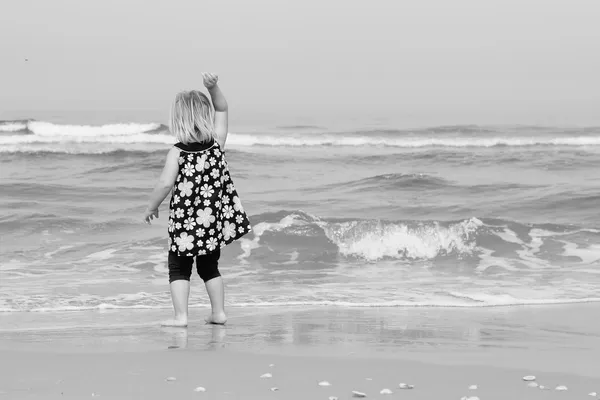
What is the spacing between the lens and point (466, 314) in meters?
5.69

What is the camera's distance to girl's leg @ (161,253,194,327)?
5.04 meters

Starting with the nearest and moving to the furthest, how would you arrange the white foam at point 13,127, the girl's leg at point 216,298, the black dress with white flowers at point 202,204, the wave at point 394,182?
the black dress with white flowers at point 202,204
the girl's leg at point 216,298
the wave at point 394,182
the white foam at point 13,127

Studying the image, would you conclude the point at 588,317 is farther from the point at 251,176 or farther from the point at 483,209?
the point at 251,176

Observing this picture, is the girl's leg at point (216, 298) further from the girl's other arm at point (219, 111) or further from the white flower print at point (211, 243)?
the girl's other arm at point (219, 111)

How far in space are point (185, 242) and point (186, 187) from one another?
314mm

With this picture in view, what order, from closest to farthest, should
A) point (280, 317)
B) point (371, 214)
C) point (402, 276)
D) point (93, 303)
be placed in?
point (280, 317) → point (93, 303) → point (402, 276) → point (371, 214)

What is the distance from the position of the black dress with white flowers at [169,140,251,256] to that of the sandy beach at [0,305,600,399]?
0.52m

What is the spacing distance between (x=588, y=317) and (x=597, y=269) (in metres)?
2.76

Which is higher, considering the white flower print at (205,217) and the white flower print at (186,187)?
the white flower print at (186,187)

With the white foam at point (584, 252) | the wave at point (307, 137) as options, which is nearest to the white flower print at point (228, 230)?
the white foam at point (584, 252)

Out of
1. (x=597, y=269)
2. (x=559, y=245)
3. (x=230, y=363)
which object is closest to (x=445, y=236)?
(x=559, y=245)

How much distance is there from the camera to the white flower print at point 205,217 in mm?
4855

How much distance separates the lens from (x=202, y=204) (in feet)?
15.9

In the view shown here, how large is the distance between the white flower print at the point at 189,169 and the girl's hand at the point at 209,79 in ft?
1.52
